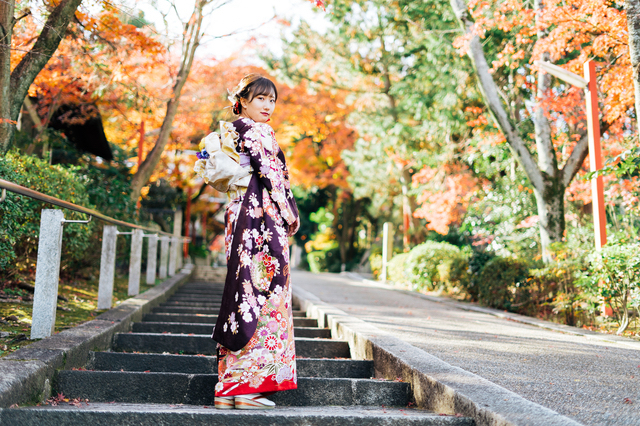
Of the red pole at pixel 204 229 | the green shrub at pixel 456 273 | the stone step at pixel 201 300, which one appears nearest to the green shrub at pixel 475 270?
the green shrub at pixel 456 273

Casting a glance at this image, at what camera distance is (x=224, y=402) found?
2.46 meters

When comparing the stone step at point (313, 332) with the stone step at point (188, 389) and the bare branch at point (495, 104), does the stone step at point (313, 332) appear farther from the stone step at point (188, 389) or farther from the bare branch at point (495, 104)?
the bare branch at point (495, 104)

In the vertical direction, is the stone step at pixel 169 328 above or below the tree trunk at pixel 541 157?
below

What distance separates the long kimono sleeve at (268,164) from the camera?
272cm

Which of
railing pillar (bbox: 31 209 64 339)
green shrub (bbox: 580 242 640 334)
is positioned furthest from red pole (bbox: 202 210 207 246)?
railing pillar (bbox: 31 209 64 339)

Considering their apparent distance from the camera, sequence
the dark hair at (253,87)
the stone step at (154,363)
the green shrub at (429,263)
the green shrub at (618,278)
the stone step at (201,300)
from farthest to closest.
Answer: the green shrub at (429,263)
the stone step at (201,300)
the green shrub at (618,278)
the stone step at (154,363)
the dark hair at (253,87)

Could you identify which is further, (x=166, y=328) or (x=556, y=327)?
(x=556, y=327)

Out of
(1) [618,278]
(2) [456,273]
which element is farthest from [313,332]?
(2) [456,273]

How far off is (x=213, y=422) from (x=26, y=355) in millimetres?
1098

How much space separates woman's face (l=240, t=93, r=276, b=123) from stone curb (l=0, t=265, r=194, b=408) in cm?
166

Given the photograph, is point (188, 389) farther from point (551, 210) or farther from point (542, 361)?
point (551, 210)

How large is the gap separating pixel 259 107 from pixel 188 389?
1.61m

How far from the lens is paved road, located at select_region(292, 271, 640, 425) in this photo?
234cm

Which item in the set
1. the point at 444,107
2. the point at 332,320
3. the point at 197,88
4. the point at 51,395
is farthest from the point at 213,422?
the point at 197,88
